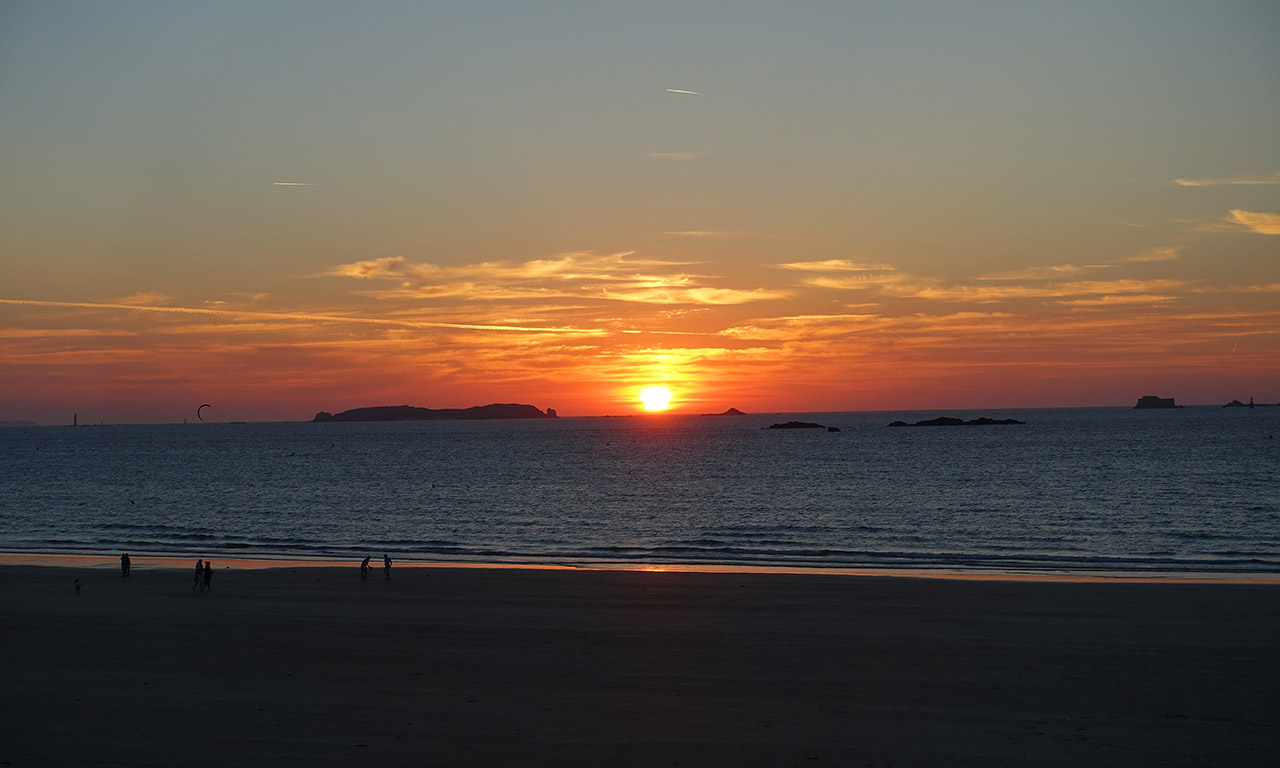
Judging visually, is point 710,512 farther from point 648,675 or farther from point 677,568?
point 648,675

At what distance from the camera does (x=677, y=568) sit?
40.2 metres

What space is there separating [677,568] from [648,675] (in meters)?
20.1

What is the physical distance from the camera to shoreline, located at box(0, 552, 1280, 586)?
3506cm

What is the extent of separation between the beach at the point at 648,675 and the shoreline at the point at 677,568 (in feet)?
10.0

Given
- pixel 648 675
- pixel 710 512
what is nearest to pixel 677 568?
pixel 648 675

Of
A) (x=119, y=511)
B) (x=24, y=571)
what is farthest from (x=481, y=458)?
(x=24, y=571)

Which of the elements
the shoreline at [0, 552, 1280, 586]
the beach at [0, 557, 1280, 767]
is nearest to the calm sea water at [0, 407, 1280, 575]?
the shoreline at [0, 552, 1280, 586]

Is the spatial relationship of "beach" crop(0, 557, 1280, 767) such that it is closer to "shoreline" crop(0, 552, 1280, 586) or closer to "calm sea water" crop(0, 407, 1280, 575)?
"shoreline" crop(0, 552, 1280, 586)

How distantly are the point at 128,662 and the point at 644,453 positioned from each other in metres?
146

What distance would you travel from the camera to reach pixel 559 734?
643 inches

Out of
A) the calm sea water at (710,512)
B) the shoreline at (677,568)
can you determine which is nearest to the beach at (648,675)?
the shoreline at (677,568)

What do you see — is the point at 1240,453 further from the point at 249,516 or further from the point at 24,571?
the point at 24,571

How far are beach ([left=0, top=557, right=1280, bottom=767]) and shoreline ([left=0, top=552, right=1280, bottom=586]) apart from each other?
10.0ft

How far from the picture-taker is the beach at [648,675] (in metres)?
15.7
